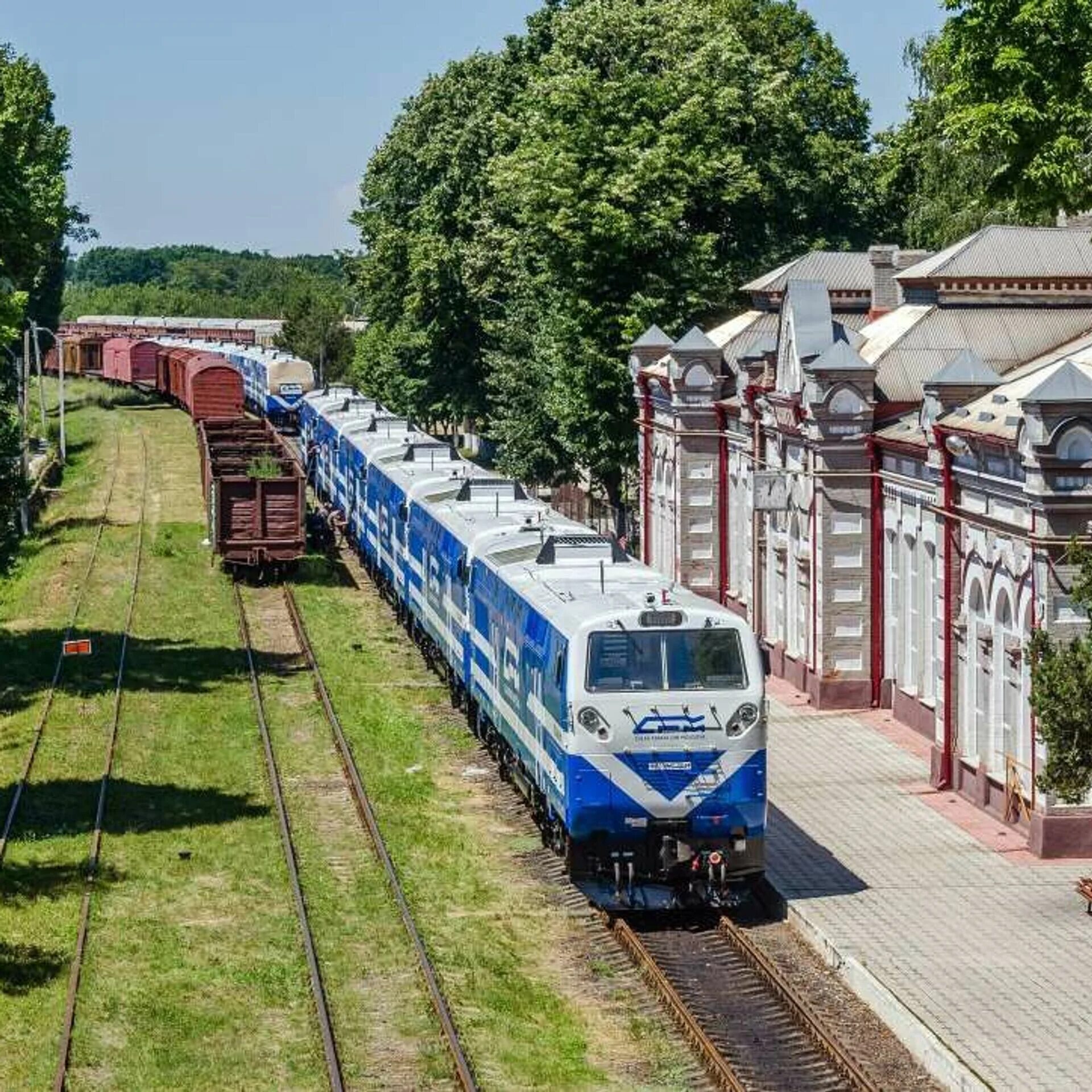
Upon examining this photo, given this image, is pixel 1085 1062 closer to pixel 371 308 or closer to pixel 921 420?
pixel 921 420

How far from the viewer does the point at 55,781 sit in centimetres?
2758

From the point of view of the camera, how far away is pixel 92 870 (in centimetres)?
2275

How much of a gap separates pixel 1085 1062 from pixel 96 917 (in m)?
9.74

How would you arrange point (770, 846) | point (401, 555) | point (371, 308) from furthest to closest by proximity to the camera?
1. point (371, 308)
2. point (401, 555)
3. point (770, 846)

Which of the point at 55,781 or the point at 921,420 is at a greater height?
the point at 921,420

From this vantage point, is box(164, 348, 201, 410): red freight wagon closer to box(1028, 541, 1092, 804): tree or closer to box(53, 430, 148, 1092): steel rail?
box(53, 430, 148, 1092): steel rail

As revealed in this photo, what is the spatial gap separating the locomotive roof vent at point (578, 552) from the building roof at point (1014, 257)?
33.5 ft

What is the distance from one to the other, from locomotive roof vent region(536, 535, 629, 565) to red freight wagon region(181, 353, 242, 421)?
2124 inches

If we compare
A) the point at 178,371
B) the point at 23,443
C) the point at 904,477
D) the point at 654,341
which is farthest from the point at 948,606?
the point at 178,371

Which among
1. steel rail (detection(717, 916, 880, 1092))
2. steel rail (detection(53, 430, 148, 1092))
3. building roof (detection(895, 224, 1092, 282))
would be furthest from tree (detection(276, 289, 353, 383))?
steel rail (detection(717, 916, 880, 1092))

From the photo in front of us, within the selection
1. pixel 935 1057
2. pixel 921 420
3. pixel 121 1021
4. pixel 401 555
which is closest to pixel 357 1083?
pixel 121 1021

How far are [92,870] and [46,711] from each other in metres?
10.2

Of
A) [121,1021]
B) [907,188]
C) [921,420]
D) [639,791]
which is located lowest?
[121,1021]

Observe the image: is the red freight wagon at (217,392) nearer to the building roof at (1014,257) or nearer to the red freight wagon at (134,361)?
the red freight wagon at (134,361)
